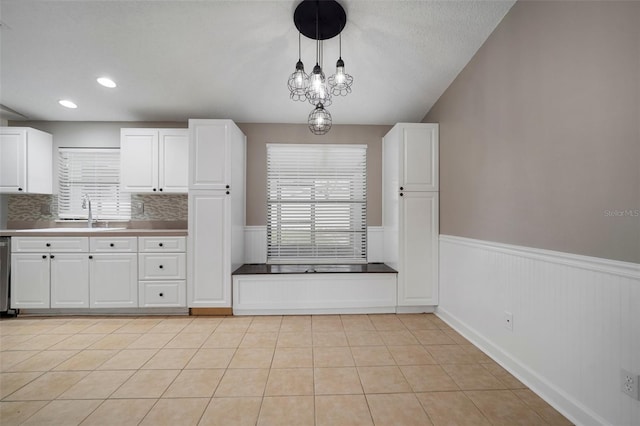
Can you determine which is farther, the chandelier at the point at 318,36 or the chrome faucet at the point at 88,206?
the chrome faucet at the point at 88,206

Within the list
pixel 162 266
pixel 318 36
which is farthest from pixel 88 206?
pixel 318 36

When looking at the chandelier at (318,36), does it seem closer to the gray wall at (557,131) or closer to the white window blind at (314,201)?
the gray wall at (557,131)

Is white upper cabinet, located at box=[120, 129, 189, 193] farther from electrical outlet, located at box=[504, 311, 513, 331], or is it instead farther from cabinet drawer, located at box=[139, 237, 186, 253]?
electrical outlet, located at box=[504, 311, 513, 331]

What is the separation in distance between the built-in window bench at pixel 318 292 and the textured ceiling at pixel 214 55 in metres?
1.95

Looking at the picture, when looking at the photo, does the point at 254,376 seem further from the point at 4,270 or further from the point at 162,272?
the point at 4,270

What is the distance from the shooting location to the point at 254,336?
2666 mm

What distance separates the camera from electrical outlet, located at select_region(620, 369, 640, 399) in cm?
131

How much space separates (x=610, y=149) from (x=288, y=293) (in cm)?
281

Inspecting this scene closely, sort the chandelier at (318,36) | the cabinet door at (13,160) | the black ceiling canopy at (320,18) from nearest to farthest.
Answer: the chandelier at (318,36)
the black ceiling canopy at (320,18)
the cabinet door at (13,160)

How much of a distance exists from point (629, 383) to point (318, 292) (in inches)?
94.3

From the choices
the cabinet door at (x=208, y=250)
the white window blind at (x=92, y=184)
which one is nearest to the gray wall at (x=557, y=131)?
the cabinet door at (x=208, y=250)

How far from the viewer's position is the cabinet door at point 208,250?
10.2 feet

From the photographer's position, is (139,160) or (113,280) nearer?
(113,280)

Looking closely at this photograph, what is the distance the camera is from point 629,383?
1.33m
